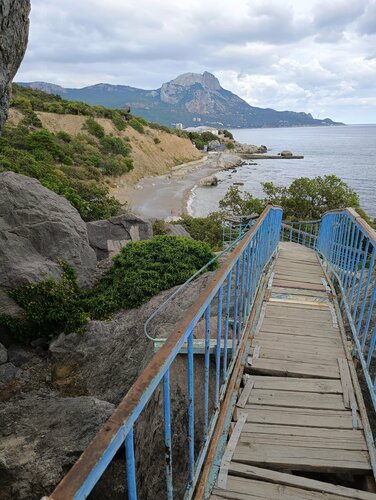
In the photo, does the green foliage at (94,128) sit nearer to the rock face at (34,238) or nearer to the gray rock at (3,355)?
the rock face at (34,238)

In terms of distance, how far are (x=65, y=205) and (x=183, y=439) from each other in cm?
910

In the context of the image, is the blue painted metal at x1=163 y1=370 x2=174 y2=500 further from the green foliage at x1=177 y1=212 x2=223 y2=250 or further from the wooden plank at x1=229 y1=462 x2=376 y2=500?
the green foliage at x1=177 y1=212 x2=223 y2=250

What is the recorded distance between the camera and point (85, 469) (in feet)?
3.37

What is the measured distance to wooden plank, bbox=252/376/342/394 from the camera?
3.50 meters

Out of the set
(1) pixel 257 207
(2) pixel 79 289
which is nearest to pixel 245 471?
(2) pixel 79 289

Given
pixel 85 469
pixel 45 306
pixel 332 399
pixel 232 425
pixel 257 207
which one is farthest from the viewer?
pixel 257 207

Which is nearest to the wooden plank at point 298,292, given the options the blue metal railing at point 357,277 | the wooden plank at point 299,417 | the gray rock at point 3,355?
the blue metal railing at point 357,277

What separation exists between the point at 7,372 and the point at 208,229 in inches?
537

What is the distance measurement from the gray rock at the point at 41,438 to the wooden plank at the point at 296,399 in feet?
10.5

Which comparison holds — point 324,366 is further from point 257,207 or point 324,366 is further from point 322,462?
point 257,207

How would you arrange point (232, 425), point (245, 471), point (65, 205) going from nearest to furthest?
point (245, 471), point (232, 425), point (65, 205)

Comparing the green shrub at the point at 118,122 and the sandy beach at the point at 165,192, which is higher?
the green shrub at the point at 118,122

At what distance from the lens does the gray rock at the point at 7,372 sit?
797 centimetres

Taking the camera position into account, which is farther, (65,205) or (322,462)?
(65,205)
